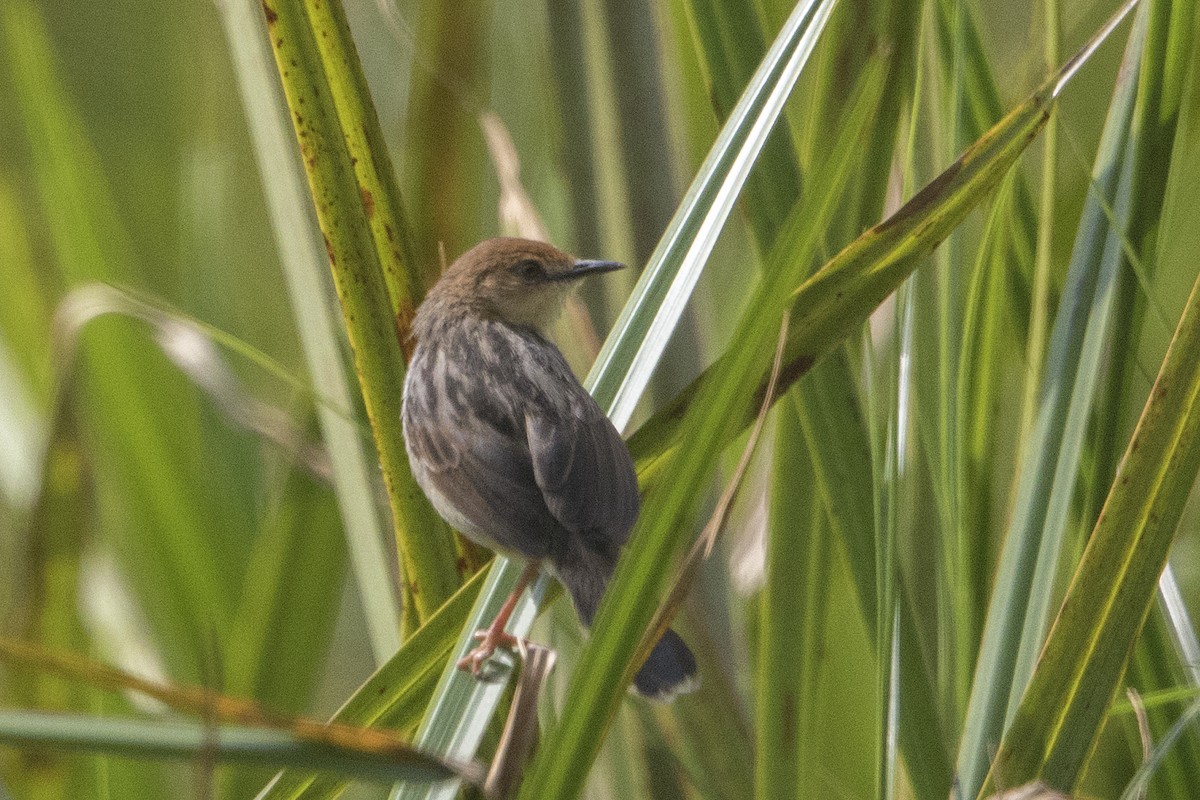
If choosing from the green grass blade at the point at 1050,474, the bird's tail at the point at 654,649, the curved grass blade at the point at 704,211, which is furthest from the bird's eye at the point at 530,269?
the green grass blade at the point at 1050,474

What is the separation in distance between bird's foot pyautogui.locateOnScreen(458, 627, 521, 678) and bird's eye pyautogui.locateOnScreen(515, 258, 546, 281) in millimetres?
883

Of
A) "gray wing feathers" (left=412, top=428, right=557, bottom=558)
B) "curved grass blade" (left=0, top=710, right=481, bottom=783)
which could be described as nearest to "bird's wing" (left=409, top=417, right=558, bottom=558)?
"gray wing feathers" (left=412, top=428, right=557, bottom=558)

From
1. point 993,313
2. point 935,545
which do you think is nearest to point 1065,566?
point 935,545

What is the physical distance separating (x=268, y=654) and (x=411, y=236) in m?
0.97

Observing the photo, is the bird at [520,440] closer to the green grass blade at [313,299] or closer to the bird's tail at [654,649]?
the bird's tail at [654,649]

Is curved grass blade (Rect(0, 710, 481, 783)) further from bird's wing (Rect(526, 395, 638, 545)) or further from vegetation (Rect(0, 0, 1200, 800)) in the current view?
bird's wing (Rect(526, 395, 638, 545))

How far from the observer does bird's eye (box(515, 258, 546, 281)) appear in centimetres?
230

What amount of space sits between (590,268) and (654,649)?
27.3 inches

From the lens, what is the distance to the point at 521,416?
1.99 meters

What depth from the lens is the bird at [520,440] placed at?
172 centimetres

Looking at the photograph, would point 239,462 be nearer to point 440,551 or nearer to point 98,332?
point 98,332

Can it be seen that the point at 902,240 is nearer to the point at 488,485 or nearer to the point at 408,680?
the point at 408,680

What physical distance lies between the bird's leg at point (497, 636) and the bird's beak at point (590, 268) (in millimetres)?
496

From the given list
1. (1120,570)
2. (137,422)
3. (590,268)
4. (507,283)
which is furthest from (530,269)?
(1120,570)
